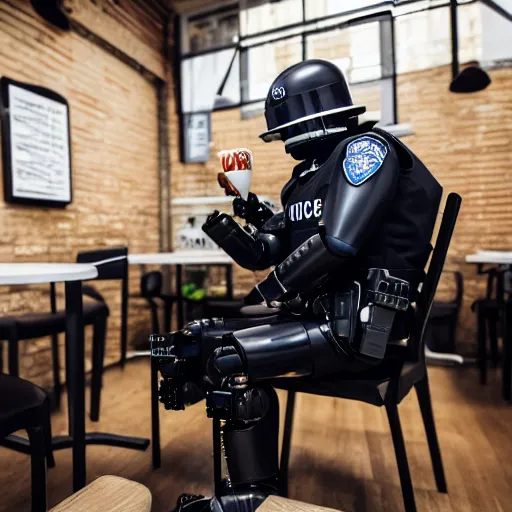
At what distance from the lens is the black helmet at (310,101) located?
123cm

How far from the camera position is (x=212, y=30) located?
359cm

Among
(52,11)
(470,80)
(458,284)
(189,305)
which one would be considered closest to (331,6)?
(470,80)

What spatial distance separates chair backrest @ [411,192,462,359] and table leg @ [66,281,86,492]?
3.27 ft

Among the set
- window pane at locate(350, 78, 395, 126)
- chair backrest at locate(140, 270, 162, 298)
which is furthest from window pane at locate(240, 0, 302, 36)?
chair backrest at locate(140, 270, 162, 298)

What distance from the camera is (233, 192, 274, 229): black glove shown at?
4.76ft

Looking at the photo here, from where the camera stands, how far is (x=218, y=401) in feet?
3.14

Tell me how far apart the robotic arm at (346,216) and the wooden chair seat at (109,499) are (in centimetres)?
61

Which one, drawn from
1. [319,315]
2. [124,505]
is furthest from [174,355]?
[124,505]

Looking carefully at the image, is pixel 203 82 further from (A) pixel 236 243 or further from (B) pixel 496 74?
(A) pixel 236 243

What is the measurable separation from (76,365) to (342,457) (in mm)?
1086

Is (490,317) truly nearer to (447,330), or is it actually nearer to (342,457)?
(447,330)

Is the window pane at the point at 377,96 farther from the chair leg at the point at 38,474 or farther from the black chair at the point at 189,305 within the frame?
the chair leg at the point at 38,474

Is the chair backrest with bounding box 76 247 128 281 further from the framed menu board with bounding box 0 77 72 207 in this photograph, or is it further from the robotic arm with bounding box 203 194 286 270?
the robotic arm with bounding box 203 194 286 270

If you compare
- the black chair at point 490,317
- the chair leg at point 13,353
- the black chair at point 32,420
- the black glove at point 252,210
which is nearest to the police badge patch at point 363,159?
the black glove at point 252,210
